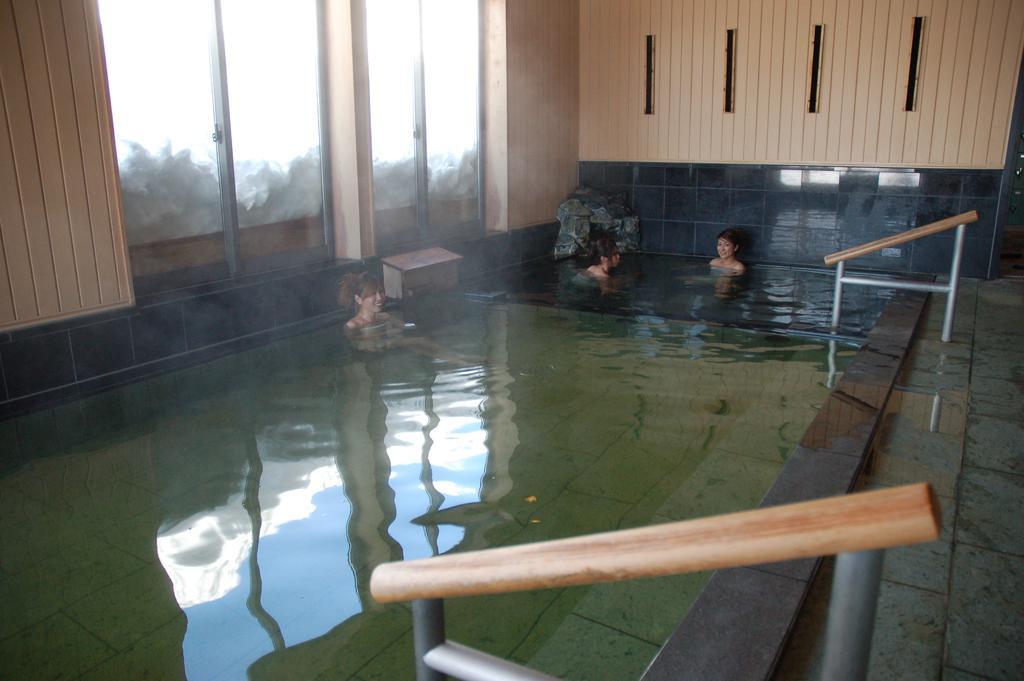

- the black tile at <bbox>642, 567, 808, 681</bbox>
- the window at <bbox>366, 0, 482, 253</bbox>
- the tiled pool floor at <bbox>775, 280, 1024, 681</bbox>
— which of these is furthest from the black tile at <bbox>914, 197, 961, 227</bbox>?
the black tile at <bbox>642, 567, 808, 681</bbox>

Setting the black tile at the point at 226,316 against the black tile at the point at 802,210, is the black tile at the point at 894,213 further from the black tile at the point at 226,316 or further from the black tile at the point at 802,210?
the black tile at the point at 226,316

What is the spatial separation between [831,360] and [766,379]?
0.62 m

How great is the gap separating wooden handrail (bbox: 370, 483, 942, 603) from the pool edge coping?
1125 mm

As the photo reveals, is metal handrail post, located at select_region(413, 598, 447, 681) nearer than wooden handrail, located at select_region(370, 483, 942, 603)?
Answer: No

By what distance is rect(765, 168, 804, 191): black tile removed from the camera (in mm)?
7945

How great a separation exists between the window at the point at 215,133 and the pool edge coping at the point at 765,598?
3.92m

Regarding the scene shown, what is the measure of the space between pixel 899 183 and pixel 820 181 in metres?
0.72

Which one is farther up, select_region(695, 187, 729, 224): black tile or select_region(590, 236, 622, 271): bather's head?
select_region(695, 187, 729, 224): black tile

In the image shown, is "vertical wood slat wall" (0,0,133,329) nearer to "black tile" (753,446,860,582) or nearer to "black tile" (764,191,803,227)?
"black tile" (753,446,860,582)

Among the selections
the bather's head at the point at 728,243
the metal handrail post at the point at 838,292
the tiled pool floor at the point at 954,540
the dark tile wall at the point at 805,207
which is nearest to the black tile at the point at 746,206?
the dark tile wall at the point at 805,207

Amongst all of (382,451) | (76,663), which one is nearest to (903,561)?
(382,451)

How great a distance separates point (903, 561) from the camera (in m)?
2.33

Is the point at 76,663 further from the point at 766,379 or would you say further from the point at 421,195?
the point at 421,195

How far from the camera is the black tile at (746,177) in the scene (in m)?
8.13
